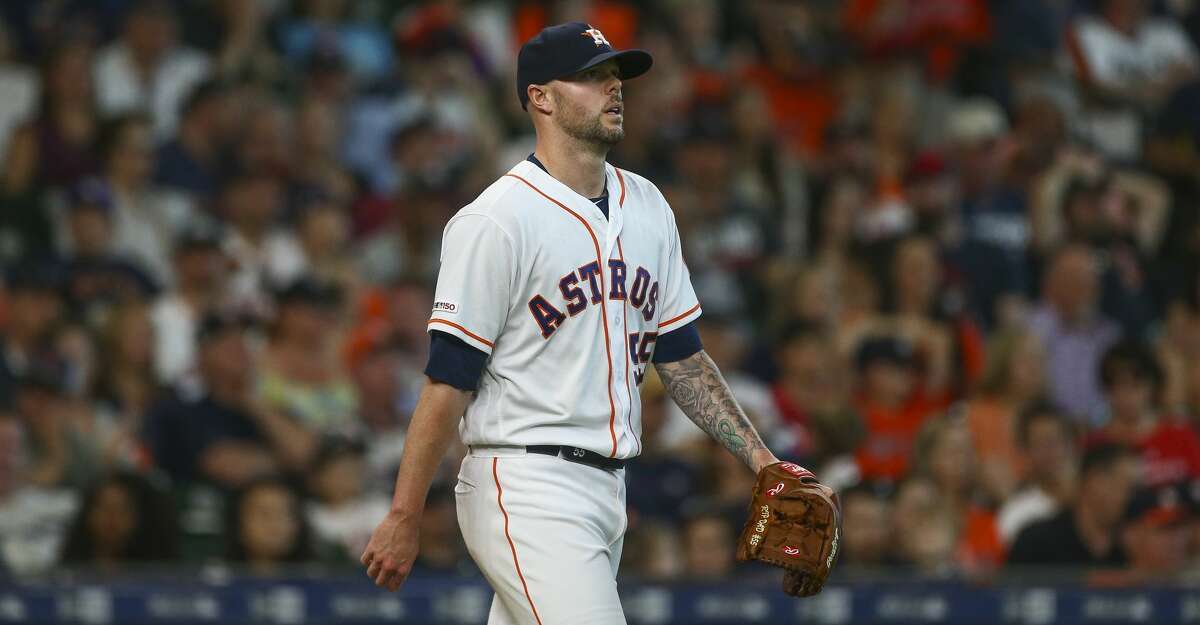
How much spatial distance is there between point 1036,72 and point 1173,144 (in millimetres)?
936

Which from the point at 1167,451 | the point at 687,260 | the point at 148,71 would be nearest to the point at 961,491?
the point at 1167,451

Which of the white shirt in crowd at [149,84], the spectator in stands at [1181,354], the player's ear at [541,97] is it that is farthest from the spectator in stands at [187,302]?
the spectator in stands at [1181,354]

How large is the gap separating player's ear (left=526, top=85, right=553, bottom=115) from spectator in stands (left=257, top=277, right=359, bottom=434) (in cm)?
396

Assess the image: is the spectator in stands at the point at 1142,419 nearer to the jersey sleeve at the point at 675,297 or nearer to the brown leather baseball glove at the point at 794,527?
the jersey sleeve at the point at 675,297

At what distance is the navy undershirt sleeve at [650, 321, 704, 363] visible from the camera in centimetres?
414

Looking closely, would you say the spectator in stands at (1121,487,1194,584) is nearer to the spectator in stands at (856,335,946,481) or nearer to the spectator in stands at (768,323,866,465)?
the spectator in stands at (856,335,946,481)

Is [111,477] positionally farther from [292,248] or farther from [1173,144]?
[1173,144]

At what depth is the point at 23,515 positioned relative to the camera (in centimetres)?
688

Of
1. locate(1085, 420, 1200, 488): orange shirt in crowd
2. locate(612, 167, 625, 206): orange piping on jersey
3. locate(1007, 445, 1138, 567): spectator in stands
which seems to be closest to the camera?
locate(612, 167, 625, 206): orange piping on jersey

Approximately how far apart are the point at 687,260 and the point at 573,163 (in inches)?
194

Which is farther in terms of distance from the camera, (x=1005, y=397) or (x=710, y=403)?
(x=1005, y=397)

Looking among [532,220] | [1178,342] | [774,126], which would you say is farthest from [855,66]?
[532,220]

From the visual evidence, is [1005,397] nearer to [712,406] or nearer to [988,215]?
[988,215]

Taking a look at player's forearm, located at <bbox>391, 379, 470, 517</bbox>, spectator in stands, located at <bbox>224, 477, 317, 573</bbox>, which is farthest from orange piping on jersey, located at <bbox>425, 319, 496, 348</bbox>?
spectator in stands, located at <bbox>224, 477, 317, 573</bbox>
